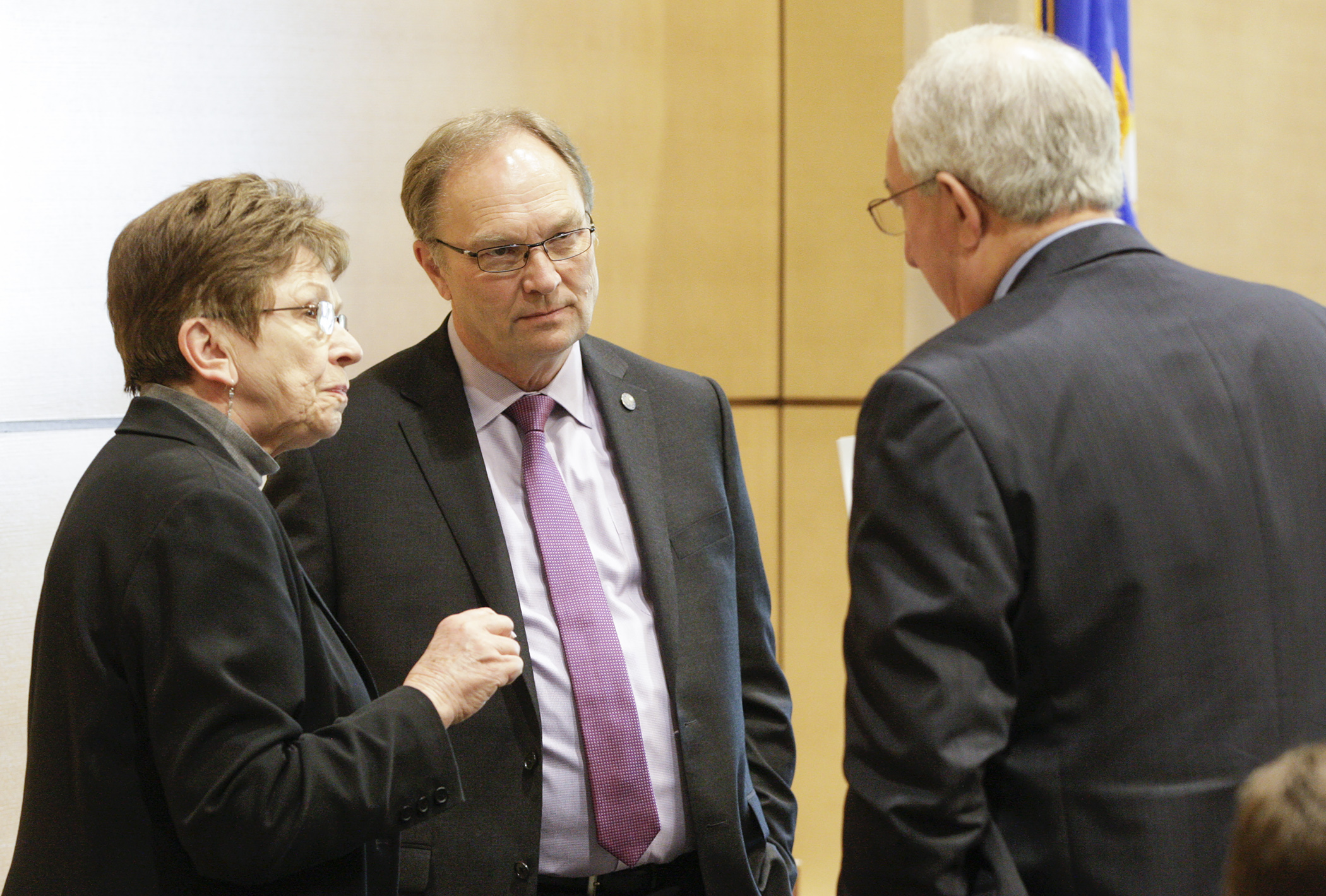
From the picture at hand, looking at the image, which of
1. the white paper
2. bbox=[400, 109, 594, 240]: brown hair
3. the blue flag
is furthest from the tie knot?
the blue flag

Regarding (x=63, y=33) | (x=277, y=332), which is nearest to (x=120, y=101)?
(x=63, y=33)

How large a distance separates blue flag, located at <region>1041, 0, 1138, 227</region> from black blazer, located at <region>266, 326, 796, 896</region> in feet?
4.88

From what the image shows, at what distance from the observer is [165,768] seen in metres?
1.23

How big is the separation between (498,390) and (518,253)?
22 cm

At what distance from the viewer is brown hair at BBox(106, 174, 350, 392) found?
141cm

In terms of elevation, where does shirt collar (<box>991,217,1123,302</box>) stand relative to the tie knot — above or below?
above

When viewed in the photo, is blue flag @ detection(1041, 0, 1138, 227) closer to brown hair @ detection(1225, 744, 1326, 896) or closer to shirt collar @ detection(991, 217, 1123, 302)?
shirt collar @ detection(991, 217, 1123, 302)

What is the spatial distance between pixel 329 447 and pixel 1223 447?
1283mm

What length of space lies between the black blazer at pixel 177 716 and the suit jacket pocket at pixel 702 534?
0.70 meters

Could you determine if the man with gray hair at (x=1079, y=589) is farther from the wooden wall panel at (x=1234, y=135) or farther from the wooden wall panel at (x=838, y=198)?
the wooden wall panel at (x=1234, y=135)

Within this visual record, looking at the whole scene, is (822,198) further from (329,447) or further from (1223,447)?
(1223,447)

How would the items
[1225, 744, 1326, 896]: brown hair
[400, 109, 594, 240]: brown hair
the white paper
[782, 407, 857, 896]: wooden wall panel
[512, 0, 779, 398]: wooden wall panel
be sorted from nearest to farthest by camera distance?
1. [1225, 744, 1326, 896]: brown hair
2. [400, 109, 594, 240]: brown hair
3. the white paper
4. [512, 0, 779, 398]: wooden wall panel
5. [782, 407, 857, 896]: wooden wall panel

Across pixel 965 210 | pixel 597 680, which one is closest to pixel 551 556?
pixel 597 680

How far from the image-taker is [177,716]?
1220 millimetres
